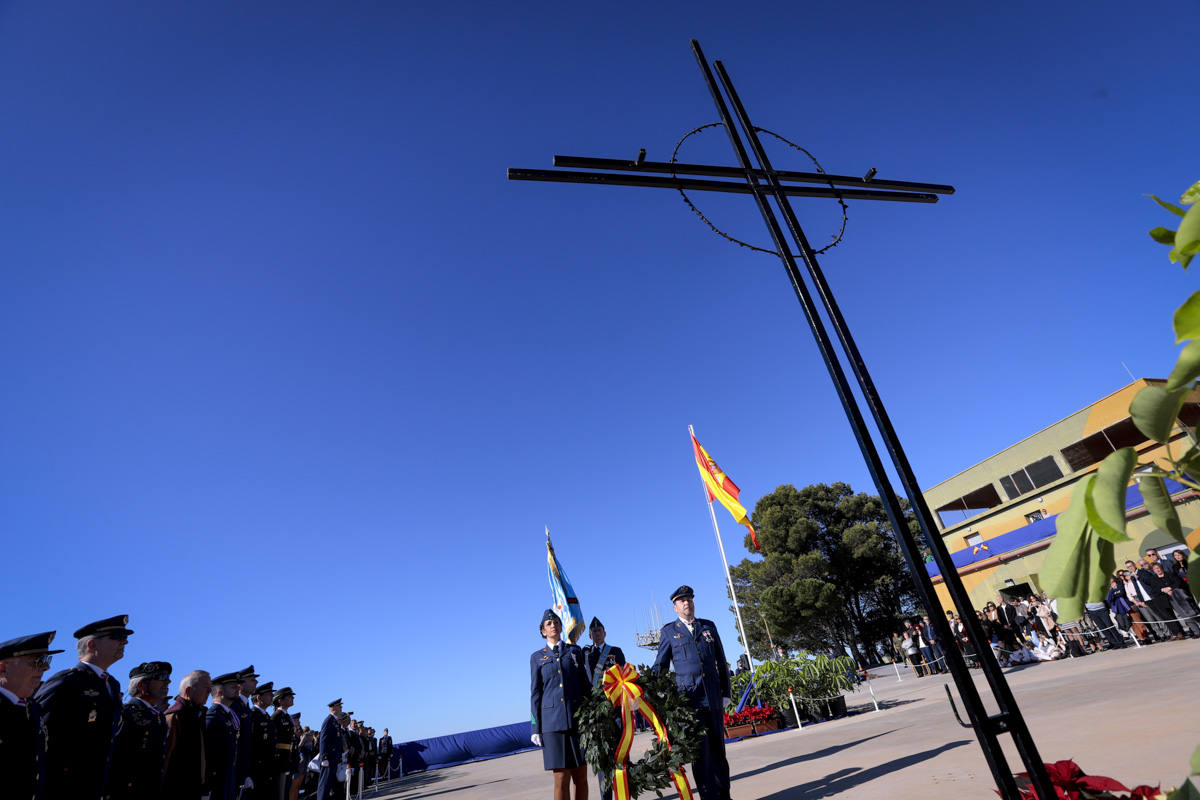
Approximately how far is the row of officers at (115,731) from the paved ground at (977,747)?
4143mm

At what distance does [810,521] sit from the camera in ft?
132

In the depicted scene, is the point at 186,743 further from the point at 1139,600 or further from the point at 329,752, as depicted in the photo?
the point at 1139,600

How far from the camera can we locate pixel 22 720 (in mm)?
4055

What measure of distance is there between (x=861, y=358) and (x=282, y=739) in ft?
36.5

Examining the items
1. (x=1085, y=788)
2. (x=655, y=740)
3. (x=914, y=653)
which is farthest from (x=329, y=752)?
(x=914, y=653)

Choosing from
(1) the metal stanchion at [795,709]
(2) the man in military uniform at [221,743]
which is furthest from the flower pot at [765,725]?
(2) the man in military uniform at [221,743]

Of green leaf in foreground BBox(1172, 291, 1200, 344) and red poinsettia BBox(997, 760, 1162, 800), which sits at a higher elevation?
green leaf in foreground BBox(1172, 291, 1200, 344)

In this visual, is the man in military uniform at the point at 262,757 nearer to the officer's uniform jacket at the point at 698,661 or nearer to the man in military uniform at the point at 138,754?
the man in military uniform at the point at 138,754

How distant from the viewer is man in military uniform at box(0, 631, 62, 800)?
12.8 feet

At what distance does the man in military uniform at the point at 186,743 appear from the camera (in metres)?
6.47

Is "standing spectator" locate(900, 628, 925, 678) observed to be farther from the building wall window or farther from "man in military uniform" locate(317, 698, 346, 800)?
"man in military uniform" locate(317, 698, 346, 800)

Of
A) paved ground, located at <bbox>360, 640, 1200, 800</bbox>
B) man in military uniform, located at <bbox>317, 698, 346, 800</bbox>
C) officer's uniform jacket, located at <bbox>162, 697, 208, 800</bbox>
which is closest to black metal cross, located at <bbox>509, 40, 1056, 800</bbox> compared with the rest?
paved ground, located at <bbox>360, 640, 1200, 800</bbox>

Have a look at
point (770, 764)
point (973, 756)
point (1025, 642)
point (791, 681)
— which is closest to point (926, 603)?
point (973, 756)

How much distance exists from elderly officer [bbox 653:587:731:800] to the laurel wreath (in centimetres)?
14
